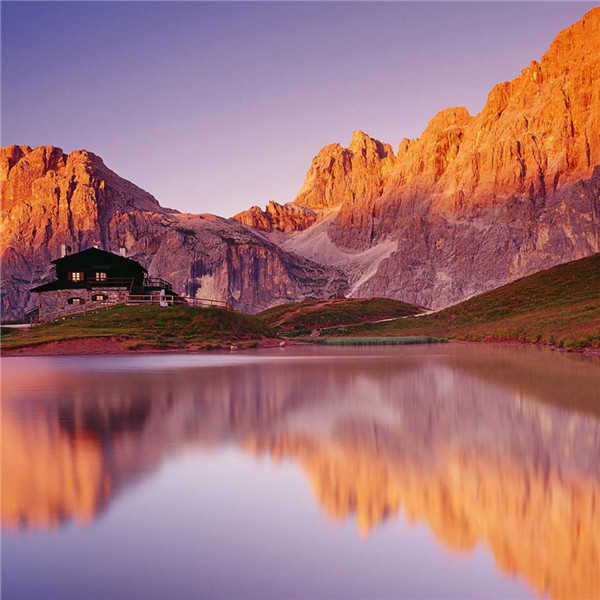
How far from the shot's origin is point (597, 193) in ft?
544

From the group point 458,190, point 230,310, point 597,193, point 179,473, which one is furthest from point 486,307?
point 458,190

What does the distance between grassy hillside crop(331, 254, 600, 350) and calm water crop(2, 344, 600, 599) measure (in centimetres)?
3765

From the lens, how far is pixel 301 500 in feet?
26.3

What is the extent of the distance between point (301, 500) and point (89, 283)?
216 feet

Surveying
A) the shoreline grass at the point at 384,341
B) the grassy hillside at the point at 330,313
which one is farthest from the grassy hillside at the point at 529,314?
the grassy hillside at the point at 330,313

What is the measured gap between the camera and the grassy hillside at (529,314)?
57.3 metres

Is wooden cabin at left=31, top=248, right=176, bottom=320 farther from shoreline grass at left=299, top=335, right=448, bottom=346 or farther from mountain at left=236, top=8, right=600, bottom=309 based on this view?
mountain at left=236, top=8, right=600, bottom=309

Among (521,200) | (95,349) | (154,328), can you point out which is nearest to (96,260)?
(154,328)

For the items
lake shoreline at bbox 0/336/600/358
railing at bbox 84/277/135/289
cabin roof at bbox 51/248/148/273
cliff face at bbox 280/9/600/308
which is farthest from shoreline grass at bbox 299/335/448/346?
cliff face at bbox 280/9/600/308

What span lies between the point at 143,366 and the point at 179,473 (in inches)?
902

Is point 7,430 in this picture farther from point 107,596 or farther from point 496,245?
point 496,245

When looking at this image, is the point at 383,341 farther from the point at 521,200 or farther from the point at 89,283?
the point at 521,200

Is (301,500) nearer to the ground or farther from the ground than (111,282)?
nearer to the ground

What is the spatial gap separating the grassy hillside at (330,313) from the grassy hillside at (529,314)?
279 inches
